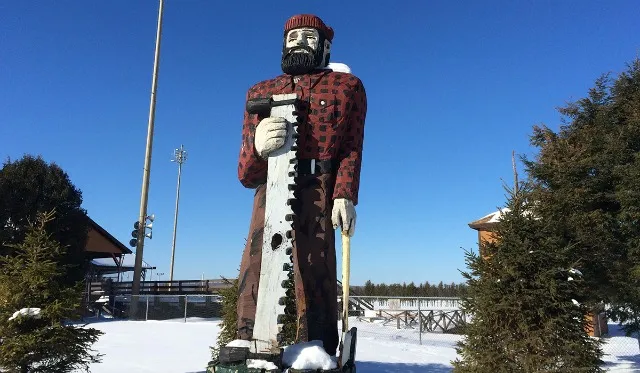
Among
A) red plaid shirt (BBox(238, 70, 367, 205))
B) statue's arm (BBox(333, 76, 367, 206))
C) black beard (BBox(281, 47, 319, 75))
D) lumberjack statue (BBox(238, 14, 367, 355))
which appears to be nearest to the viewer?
lumberjack statue (BBox(238, 14, 367, 355))

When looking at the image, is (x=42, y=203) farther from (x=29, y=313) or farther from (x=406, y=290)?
(x=406, y=290)

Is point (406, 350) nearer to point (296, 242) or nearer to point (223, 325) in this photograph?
point (223, 325)

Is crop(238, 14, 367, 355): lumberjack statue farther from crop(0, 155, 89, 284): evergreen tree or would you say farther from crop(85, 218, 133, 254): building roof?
crop(85, 218, 133, 254): building roof

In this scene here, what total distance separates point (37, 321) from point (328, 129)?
12.8ft

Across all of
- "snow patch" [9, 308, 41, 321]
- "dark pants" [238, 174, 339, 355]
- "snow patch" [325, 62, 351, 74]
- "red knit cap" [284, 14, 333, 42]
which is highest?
"red knit cap" [284, 14, 333, 42]

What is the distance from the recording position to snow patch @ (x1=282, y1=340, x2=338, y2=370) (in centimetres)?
398

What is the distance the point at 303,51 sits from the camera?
5.07m

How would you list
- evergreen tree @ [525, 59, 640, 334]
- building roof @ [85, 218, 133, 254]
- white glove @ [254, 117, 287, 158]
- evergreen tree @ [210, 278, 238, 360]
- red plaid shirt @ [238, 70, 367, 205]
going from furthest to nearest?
building roof @ [85, 218, 133, 254] < evergreen tree @ [525, 59, 640, 334] < evergreen tree @ [210, 278, 238, 360] < red plaid shirt @ [238, 70, 367, 205] < white glove @ [254, 117, 287, 158]

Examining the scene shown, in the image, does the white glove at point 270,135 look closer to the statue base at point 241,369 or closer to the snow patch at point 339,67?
the snow patch at point 339,67

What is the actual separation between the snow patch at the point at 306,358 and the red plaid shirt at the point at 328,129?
1.40 metres

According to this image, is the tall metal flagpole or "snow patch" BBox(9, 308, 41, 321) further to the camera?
the tall metal flagpole

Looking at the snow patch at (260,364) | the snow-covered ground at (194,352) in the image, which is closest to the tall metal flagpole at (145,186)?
the snow-covered ground at (194,352)

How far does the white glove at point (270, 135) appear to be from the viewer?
178 inches

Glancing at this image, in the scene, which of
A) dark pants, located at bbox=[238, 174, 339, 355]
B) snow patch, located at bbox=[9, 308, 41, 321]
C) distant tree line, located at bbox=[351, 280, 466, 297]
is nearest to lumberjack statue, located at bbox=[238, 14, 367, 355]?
dark pants, located at bbox=[238, 174, 339, 355]
